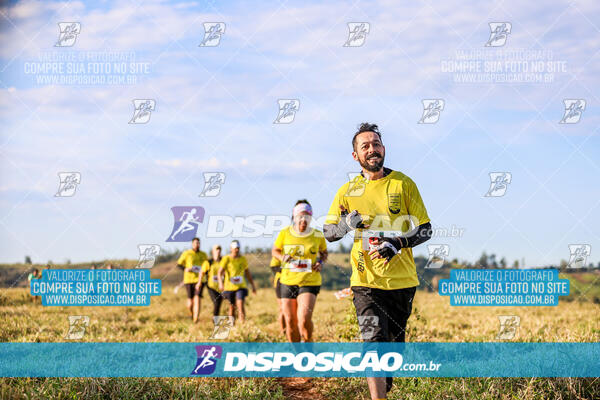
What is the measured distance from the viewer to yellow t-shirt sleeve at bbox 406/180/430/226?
5570 millimetres

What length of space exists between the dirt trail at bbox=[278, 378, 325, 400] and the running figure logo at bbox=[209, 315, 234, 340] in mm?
2507

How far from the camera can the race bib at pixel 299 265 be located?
8.03 metres

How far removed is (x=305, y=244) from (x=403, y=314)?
2964mm

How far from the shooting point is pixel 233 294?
12617 mm

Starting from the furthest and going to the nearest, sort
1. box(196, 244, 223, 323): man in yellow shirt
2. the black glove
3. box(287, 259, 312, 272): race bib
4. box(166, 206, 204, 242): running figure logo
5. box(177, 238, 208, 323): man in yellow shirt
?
box(177, 238, 208, 323): man in yellow shirt
box(196, 244, 223, 323): man in yellow shirt
box(166, 206, 204, 242): running figure logo
box(287, 259, 312, 272): race bib
the black glove

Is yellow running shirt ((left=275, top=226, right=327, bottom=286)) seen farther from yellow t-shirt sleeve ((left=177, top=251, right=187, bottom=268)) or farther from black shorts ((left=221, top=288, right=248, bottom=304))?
yellow t-shirt sleeve ((left=177, top=251, right=187, bottom=268))

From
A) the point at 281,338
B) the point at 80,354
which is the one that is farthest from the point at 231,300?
the point at 80,354

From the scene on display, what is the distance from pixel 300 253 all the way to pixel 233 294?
15.9 feet

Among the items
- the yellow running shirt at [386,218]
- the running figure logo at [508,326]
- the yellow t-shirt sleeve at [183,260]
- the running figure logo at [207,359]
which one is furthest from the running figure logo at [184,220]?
the running figure logo at [508,326]

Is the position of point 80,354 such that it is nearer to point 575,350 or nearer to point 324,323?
point 324,323

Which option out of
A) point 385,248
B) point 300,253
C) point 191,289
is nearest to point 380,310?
point 385,248

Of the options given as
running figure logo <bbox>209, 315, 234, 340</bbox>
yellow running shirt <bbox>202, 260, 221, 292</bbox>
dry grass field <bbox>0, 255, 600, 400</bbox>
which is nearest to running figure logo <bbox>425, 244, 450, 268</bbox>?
dry grass field <bbox>0, 255, 600, 400</bbox>

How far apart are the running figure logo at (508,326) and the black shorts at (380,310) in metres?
3.79

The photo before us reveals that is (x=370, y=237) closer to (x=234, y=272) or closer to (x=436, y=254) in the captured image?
(x=436, y=254)
